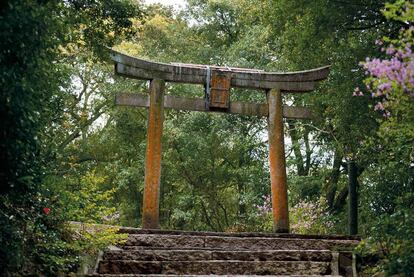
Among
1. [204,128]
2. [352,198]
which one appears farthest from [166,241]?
[204,128]

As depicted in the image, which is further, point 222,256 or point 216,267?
point 222,256

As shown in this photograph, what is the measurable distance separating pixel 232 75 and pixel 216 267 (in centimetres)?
518

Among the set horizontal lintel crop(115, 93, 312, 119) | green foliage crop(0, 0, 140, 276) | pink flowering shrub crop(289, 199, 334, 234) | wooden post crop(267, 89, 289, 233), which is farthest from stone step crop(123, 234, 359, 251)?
pink flowering shrub crop(289, 199, 334, 234)

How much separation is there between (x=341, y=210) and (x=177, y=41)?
8.35 meters

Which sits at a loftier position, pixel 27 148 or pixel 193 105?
pixel 193 105

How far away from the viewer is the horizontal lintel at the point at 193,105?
11.0 meters

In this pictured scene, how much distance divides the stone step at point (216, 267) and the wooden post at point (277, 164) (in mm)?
3390

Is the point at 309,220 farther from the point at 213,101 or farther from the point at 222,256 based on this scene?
the point at 222,256

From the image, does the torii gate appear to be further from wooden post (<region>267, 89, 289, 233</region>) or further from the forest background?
the forest background

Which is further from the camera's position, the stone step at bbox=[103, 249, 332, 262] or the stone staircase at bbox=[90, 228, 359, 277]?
the stone step at bbox=[103, 249, 332, 262]

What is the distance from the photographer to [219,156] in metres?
19.5

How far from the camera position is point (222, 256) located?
7.62m

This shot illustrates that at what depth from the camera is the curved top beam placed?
10.8m

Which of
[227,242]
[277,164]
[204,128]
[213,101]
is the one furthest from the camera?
[204,128]
